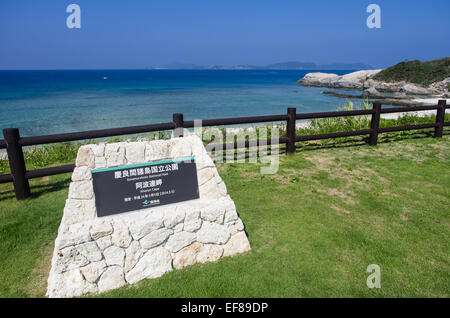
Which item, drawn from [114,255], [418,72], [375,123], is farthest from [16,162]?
[418,72]

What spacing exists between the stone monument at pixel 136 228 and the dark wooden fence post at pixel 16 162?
9.59ft

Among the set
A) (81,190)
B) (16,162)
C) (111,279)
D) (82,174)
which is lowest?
(111,279)

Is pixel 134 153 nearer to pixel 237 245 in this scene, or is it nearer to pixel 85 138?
pixel 237 245

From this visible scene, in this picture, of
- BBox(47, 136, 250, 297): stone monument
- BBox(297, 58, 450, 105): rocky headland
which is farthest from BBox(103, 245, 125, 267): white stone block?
BBox(297, 58, 450, 105): rocky headland

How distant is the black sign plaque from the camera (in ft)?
12.8

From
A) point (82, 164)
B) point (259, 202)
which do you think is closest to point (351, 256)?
point (259, 202)

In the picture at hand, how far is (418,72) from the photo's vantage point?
52656mm

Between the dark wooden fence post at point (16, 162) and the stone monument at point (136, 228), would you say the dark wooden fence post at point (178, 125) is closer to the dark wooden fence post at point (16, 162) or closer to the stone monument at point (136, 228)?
the stone monument at point (136, 228)

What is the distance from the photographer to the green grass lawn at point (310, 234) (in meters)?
3.74

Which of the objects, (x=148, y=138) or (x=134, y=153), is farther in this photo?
(x=148, y=138)

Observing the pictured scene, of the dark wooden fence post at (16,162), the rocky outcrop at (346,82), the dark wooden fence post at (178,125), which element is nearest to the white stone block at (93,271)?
the dark wooden fence post at (16,162)

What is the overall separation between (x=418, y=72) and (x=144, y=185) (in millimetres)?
59904

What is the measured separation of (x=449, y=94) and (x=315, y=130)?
3623cm

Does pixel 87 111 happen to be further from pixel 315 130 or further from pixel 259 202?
pixel 259 202
